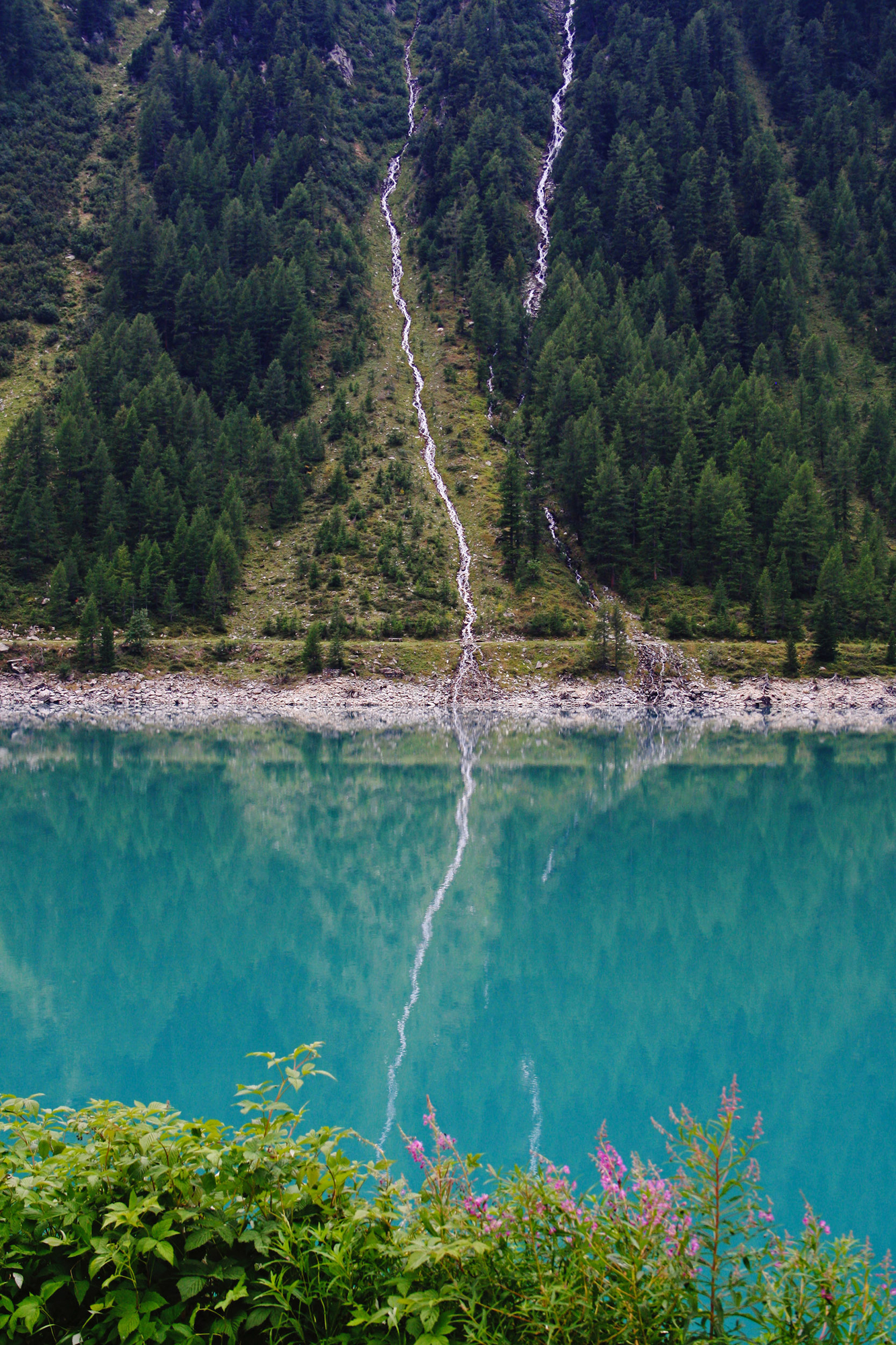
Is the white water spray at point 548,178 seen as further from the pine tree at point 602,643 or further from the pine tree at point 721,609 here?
the pine tree at point 602,643

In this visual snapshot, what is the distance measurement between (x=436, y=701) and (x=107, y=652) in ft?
76.4

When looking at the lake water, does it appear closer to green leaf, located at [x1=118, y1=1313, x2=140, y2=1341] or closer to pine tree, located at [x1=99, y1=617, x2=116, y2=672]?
green leaf, located at [x1=118, y1=1313, x2=140, y2=1341]

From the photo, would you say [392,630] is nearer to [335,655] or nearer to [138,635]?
[335,655]

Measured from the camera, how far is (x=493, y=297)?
4077 inches

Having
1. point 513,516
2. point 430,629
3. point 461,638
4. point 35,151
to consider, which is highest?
point 35,151

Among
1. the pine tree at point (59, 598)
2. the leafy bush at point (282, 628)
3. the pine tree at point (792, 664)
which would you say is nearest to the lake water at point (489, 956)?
the pine tree at point (792, 664)

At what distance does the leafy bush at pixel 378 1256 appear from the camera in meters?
3.76

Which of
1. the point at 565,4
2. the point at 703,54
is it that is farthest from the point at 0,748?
the point at 565,4

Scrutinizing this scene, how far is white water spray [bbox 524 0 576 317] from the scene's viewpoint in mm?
113188

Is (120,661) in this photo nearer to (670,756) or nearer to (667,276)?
(670,756)

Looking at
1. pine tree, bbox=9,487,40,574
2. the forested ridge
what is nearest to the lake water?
the forested ridge

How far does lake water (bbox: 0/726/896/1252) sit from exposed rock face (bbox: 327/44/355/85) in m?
150

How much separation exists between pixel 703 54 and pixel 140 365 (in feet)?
340

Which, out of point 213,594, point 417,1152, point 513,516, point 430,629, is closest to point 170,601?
point 213,594
